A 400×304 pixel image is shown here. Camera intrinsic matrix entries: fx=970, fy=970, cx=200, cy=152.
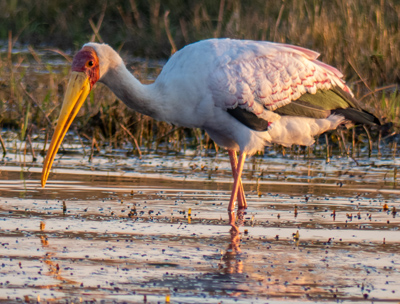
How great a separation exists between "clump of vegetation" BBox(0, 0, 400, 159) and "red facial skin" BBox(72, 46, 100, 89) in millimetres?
2217

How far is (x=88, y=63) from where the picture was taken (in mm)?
6027

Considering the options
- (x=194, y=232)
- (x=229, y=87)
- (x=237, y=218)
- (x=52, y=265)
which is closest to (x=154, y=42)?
(x=229, y=87)

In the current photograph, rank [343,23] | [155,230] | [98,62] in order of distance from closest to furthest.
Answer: [155,230], [98,62], [343,23]

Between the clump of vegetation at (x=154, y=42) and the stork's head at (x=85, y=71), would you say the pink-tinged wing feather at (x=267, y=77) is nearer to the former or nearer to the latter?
the stork's head at (x=85, y=71)

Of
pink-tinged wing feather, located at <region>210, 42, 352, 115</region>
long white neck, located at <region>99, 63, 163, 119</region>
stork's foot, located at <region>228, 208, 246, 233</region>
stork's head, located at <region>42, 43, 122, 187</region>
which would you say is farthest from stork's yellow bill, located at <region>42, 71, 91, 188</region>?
stork's foot, located at <region>228, 208, 246, 233</region>

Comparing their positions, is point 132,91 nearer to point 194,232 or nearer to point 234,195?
point 234,195

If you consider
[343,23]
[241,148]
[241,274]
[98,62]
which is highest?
[343,23]

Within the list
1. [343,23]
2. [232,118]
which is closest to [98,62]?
[232,118]

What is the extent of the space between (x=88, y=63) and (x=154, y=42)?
30.4ft

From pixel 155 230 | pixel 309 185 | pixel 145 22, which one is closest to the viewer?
pixel 155 230

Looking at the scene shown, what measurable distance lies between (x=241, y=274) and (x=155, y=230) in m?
1.13

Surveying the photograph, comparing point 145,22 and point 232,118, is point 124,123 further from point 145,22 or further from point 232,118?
point 145,22

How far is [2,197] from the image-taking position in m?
6.37

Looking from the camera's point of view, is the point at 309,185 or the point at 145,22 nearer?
the point at 309,185
